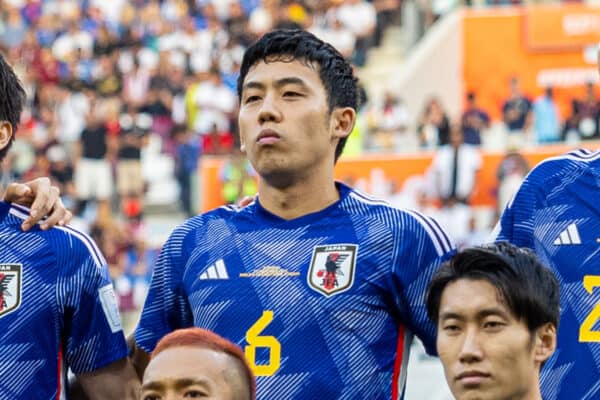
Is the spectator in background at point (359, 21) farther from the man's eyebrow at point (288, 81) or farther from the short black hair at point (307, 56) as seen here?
the man's eyebrow at point (288, 81)

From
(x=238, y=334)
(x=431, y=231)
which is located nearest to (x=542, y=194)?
(x=431, y=231)

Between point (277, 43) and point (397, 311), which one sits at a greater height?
point (277, 43)

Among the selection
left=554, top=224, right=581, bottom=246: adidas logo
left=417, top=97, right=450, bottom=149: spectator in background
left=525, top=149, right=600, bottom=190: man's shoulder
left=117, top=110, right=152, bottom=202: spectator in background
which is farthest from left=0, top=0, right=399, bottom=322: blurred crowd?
left=554, top=224, right=581, bottom=246: adidas logo

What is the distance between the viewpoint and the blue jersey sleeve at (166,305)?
16.3 ft

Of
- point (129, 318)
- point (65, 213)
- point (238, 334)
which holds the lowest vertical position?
point (129, 318)

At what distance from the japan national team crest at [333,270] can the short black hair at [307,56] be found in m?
0.50

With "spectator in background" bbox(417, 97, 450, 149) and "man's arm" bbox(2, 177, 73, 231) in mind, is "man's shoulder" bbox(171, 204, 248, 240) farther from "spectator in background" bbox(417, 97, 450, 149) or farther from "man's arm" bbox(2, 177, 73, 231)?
"spectator in background" bbox(417, 97, 450, 149)

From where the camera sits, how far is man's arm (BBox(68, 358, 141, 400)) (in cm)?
485

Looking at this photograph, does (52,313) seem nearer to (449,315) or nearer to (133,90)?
(449,315)

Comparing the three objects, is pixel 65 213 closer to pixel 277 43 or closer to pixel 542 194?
pixel 277 43

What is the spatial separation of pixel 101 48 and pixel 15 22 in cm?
211

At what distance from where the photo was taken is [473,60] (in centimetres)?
2283

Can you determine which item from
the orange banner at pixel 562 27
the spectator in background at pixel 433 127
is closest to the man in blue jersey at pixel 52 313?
the spectator in background at pixel 433 127

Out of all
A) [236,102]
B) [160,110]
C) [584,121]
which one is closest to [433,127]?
[584,121]
